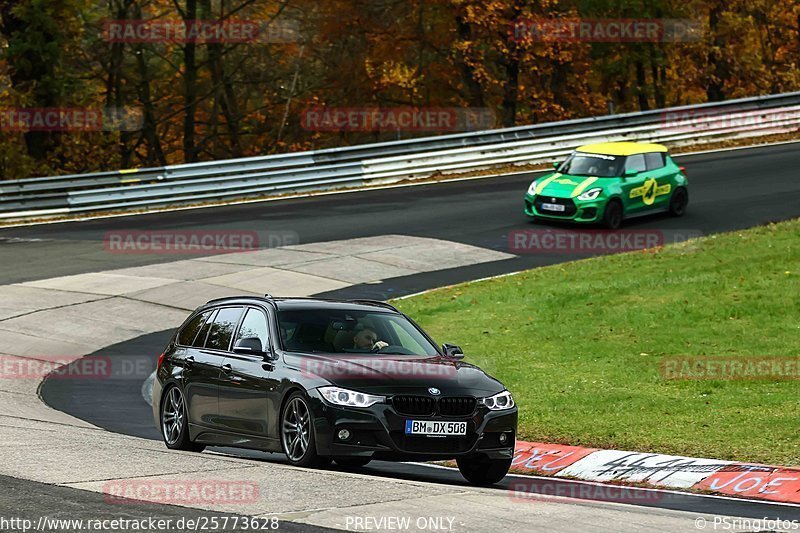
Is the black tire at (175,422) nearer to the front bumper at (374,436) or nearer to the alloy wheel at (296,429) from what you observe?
the alloy wheel at (296,429)

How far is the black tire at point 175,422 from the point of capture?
1228 cm

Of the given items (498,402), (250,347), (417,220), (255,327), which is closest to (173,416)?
(255,327)

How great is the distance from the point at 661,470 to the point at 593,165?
59.3 feet

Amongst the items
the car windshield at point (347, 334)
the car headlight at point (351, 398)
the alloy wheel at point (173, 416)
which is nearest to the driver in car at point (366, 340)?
the car windshield at point (347, 334)

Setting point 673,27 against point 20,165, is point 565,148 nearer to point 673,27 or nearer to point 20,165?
point 673,27

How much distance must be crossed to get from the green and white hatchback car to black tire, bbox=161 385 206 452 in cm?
1647

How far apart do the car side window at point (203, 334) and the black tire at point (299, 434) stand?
6.60 ft

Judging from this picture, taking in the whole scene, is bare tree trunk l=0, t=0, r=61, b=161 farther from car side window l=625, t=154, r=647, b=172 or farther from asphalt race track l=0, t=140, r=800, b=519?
car side window l=625, t=154, r=647, b=172

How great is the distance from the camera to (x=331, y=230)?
94.5ft

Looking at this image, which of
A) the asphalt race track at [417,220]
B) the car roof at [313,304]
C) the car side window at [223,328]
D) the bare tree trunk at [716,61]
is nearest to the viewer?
the car roof at [313,304]

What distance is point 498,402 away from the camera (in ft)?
35.3

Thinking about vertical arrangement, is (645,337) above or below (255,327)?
below

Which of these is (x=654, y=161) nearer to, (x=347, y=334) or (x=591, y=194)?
(x=591, y=194)

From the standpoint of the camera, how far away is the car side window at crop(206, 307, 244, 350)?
12156 mm
